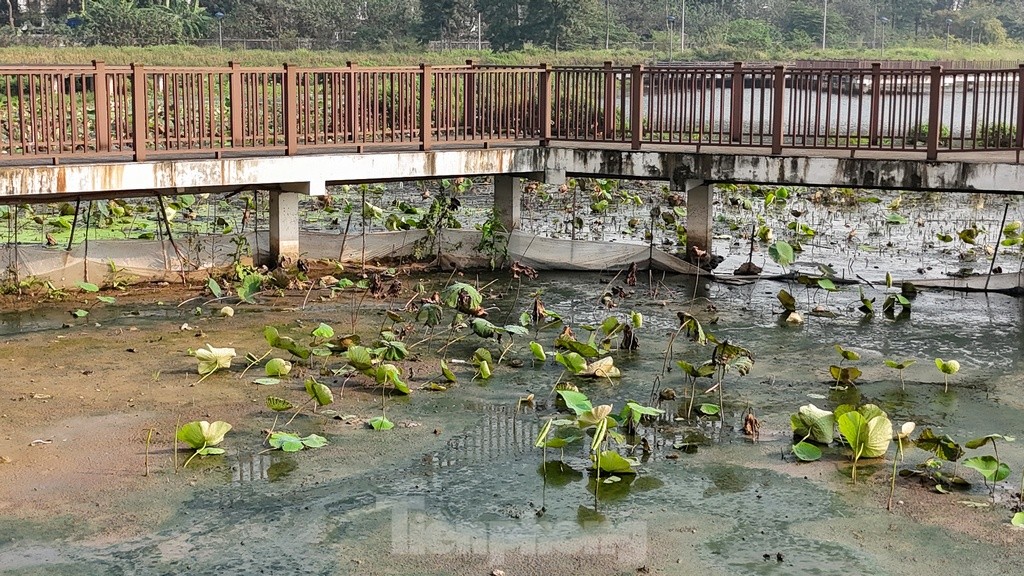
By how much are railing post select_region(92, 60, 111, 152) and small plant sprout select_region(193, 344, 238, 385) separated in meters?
3.48

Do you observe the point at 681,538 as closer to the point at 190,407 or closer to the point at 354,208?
the point at 190,407

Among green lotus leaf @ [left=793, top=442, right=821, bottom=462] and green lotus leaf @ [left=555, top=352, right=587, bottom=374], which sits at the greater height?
green lotus leaf @ [left=555, top=352, right=587, bottom=374]

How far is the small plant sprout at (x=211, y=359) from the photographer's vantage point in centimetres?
1116

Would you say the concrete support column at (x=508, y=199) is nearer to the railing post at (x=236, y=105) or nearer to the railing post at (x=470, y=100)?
the railing post at (x=470, y=100)

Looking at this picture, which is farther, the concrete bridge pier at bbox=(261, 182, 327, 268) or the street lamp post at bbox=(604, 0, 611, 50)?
the street lamp post at bbox=(604, 0, 611, 50)

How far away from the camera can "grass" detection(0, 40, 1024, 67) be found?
49844 millimetres

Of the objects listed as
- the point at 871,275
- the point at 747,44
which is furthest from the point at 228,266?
the point at 747,44

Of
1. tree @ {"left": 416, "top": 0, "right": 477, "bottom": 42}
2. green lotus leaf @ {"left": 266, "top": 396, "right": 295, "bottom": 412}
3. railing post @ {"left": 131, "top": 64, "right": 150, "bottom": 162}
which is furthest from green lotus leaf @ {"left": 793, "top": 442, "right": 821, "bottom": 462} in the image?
tree @ {"left": 416, "top": 0, "right": 477, "bottom": 42}

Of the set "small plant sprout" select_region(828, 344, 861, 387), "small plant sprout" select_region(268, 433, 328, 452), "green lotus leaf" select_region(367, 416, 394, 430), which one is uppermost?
"small plant sprout" select_region(828, 344, 861, 387)

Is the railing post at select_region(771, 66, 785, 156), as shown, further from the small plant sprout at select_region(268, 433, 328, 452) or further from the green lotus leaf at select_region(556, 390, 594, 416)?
the small plant sprout at select_region(268, 433, 328, 452)

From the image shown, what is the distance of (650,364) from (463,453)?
3.11 m

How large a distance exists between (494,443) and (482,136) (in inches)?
309

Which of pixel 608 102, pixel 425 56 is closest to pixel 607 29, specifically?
pixel 425 56

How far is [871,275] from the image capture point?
16844mm
